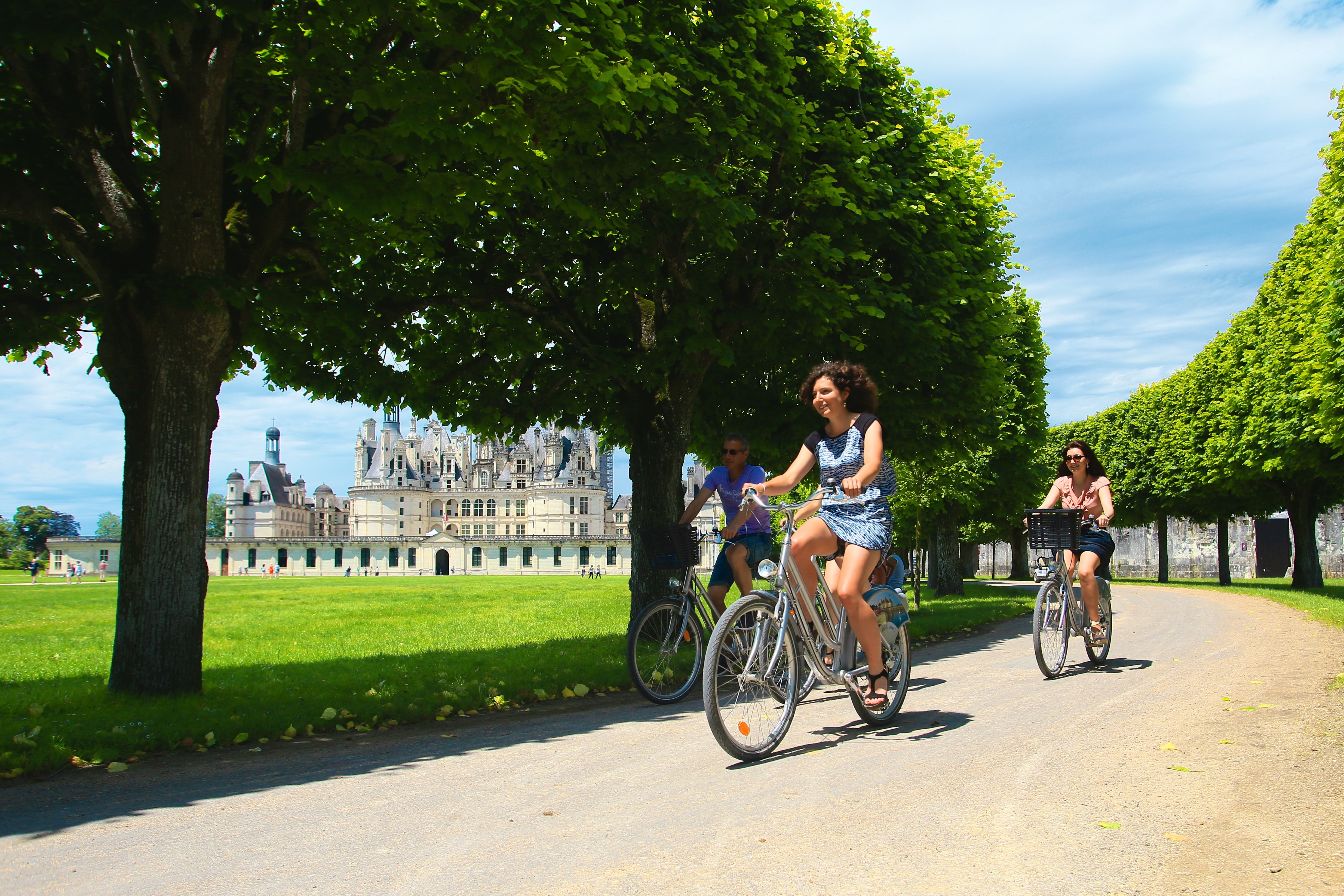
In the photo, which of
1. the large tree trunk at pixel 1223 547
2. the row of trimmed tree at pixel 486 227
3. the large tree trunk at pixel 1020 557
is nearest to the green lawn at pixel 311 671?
the row of trimmed tree at pixel 486 227

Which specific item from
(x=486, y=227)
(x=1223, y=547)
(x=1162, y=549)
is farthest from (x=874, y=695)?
(x=1162, y=549)

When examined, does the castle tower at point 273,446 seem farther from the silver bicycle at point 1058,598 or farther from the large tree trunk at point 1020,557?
the silver bicycle at point 1058,598

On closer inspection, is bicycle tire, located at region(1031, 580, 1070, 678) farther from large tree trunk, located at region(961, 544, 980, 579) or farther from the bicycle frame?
large tree trunk, located at region(961, 544, 980, 579)

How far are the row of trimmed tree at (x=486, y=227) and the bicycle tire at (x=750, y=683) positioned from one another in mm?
4743

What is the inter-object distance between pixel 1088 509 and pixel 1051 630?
131cm

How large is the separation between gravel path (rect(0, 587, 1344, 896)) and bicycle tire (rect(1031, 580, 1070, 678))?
36.8 inches

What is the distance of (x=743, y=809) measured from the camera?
13.8ft

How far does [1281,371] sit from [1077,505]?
24.6 m

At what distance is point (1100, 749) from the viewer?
526 centimetres

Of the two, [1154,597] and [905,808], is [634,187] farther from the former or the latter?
[1154,597]

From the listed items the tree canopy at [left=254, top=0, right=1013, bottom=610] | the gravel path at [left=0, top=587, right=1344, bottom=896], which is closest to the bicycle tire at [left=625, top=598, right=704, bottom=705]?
the gravel path at [left=0, top=587, right=1344, bottom=896]

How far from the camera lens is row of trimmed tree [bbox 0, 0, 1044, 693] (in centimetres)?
741

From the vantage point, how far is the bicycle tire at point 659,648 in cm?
734

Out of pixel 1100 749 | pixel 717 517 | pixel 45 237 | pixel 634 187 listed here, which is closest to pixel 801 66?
pixel 634 187
